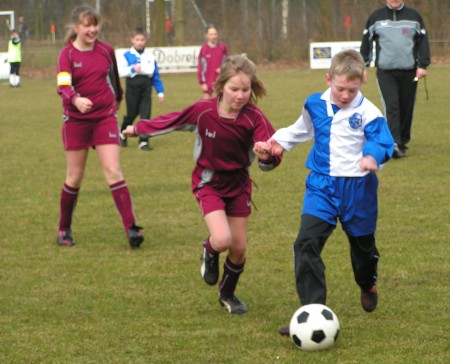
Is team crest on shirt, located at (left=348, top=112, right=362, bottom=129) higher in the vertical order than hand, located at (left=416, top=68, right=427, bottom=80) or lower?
higher

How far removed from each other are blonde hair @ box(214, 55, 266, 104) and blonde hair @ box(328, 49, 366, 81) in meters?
0.61

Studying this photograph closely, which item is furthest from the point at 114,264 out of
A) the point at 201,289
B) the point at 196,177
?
the point at 196,177

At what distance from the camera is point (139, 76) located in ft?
46.5

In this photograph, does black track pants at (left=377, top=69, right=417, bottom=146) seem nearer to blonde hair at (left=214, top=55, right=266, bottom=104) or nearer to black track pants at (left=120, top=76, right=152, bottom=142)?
black track pants at (left=120, top=76, right=152, bottom=142)

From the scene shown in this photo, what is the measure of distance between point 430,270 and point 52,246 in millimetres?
3055

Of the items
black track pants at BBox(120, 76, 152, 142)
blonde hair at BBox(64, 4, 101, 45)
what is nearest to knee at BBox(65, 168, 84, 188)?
blonde hair at BBox(64, 4, 101, 45)

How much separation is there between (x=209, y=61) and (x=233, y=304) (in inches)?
465

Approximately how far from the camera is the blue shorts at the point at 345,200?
5.03m

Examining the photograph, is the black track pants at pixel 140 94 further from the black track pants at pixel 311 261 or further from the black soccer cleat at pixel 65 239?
the black track pants at pixel 311 261

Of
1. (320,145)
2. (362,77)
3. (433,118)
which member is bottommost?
(433,118)

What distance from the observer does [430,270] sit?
6438mm

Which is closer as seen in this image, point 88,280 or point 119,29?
point 88,280

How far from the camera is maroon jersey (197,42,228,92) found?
17047 mm

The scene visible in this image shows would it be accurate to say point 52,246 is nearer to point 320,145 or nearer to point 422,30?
point 320,145
